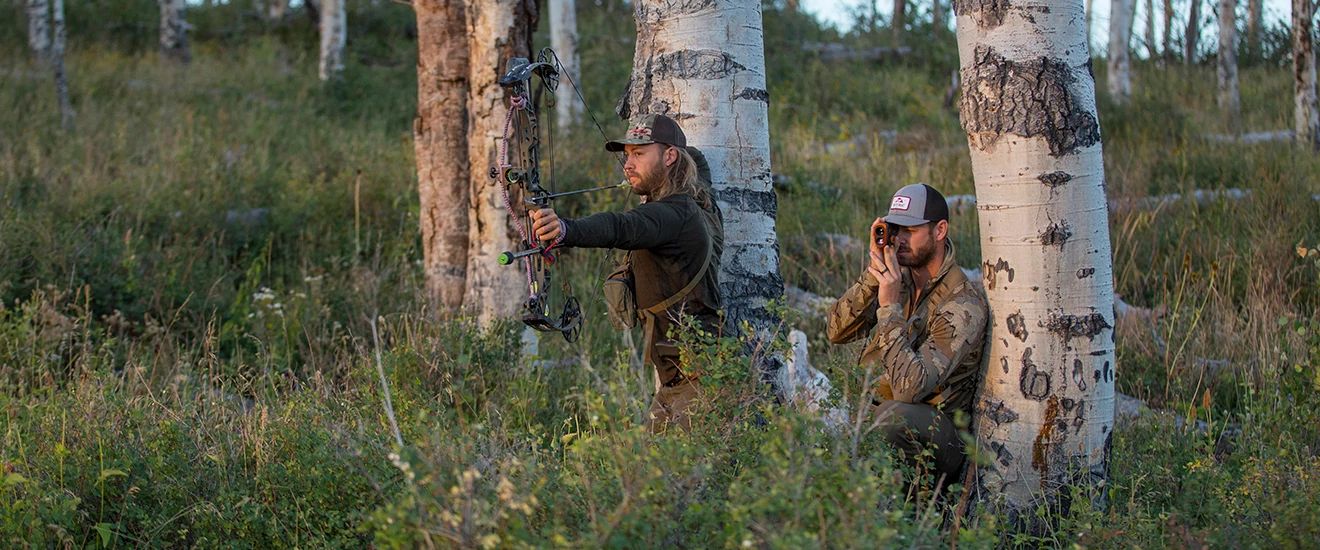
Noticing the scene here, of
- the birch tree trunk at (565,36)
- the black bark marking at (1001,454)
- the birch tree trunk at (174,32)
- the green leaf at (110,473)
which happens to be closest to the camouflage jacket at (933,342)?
the black bark marking at (1001,454)

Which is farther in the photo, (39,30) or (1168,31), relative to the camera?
(1168,31)

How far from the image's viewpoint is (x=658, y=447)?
3.54 metres

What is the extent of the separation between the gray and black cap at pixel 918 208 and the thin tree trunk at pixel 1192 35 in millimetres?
18855

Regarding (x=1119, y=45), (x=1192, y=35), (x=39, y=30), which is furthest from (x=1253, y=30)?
(x=39, y=30)

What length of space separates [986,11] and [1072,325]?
117 centimetres

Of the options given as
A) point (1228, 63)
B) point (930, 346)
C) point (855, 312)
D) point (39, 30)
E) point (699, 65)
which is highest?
point (39, 30)

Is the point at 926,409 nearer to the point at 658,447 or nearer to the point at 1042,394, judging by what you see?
the point at 1042,394

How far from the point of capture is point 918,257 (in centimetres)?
500

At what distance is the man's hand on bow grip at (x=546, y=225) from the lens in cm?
439

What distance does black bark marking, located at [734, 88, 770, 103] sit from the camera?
17.3 ft

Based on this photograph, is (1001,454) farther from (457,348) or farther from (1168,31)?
(1168,31)

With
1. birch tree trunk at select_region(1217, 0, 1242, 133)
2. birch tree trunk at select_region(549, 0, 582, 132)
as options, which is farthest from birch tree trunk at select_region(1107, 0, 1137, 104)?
birch tree trunk at select_region(549, 0, 582, 132)

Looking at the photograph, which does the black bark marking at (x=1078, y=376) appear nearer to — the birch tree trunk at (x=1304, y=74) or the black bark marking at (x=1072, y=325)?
the black bark marking at (x=1072, y=325)

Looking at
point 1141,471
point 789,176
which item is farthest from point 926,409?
point 789,176
